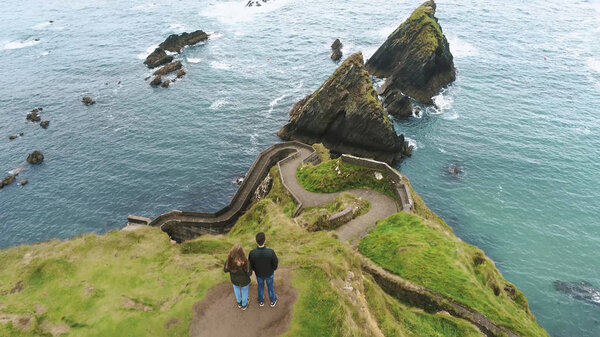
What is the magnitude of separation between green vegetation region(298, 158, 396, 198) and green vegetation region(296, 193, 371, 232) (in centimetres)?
242

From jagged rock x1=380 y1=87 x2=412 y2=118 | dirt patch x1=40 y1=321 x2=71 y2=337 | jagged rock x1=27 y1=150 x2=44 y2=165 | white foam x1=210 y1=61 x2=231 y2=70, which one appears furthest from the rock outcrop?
dirt patch x1=40 y1=321 x2=71 y2=337

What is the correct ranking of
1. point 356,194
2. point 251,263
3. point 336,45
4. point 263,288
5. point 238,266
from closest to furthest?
point 238,266, point 251,263, point 263,288, point 356,194, point 336,45

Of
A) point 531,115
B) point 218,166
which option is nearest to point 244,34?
point 218,166

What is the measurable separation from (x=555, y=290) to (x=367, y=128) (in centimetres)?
2819

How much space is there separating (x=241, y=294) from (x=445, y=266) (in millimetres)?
13550

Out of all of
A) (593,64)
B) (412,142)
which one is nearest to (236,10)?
(412,142)

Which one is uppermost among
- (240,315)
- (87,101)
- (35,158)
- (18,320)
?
(240,315)

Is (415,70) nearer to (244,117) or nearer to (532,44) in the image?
(244,117)

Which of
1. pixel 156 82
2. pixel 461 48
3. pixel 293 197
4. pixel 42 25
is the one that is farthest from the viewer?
pixel 42 25

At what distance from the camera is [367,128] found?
5231 cm

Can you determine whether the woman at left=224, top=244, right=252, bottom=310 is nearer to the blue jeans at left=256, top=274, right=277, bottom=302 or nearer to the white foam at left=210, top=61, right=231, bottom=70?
the blue jeans at left=256, top=274, right=277, bottom=302

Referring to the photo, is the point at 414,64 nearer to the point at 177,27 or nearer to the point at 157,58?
the point at 157,58

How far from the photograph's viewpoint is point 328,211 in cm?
3153

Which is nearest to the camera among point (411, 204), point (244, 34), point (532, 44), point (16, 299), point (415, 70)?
point (16, 299)
